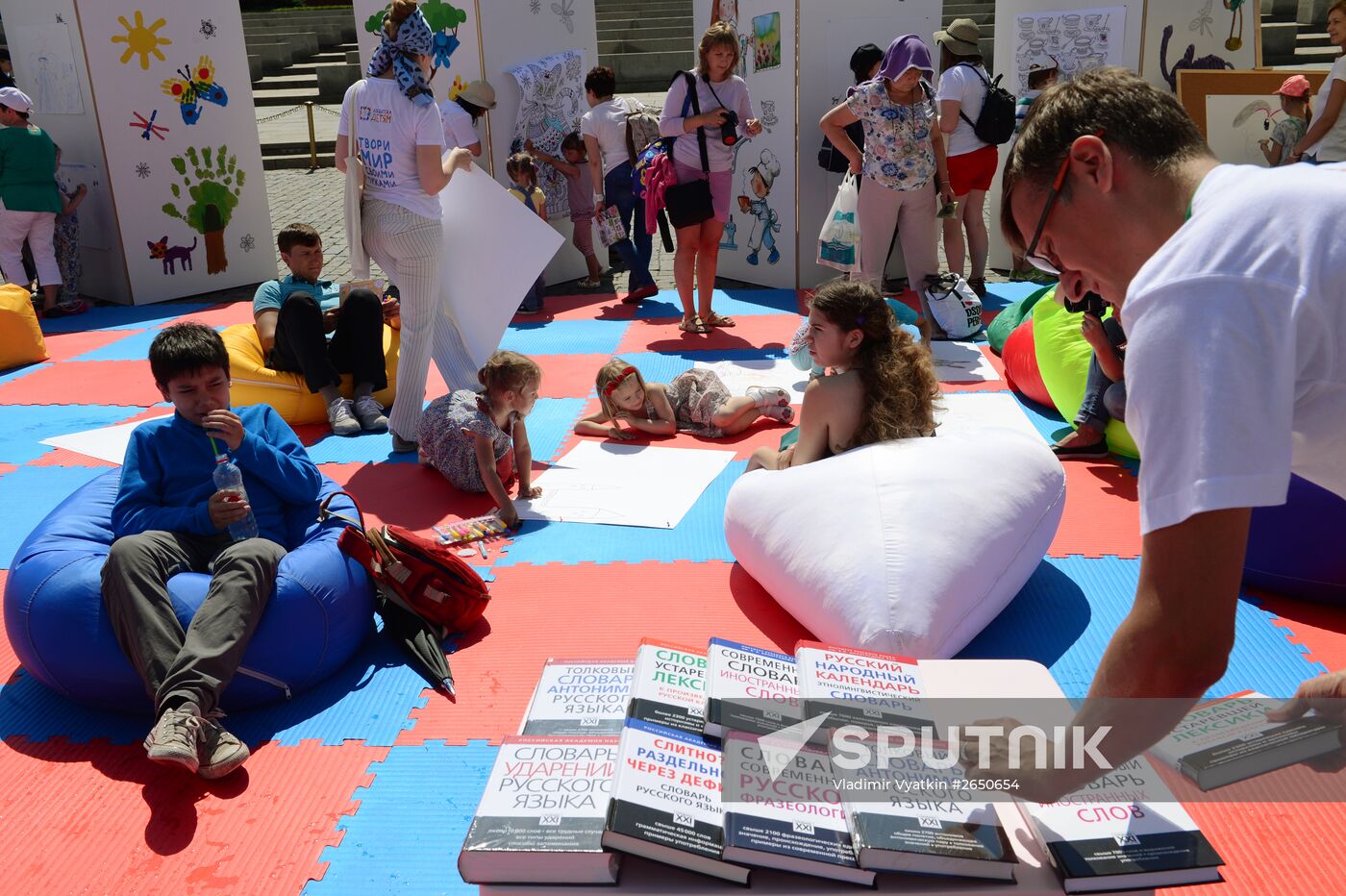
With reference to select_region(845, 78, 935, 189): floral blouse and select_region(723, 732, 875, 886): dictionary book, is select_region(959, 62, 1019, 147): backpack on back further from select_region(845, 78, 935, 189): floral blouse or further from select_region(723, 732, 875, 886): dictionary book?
select_region(723, 732, 875, 886): dictionary book

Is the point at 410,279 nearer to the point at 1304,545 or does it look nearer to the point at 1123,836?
the point at 1304,545

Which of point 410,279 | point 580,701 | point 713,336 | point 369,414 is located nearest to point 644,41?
point 713,336

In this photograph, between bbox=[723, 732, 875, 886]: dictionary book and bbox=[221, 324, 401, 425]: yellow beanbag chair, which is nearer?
bbox=[723, 732, 875, 886]: dictionary book

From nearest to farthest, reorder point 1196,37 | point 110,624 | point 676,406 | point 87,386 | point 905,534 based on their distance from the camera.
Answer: point 110,624, point 905,534, point 676,406, point 87,386, point 1196,37

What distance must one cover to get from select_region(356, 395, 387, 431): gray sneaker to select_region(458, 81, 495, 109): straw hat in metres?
3.26

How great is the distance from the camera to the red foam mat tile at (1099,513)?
14.0 feet

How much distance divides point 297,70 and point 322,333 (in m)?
17.9

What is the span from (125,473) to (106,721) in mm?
823

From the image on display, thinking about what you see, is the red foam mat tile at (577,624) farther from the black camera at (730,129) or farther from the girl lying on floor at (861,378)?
the black camera at (730,129)

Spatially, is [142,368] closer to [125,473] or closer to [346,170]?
[346,170]

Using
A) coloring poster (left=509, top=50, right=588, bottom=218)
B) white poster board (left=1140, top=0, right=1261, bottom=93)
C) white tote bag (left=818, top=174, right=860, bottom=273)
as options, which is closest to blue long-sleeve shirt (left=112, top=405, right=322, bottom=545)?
white tote bag (left=818, top=174, right=860, bottom=273)

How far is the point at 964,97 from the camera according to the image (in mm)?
7824

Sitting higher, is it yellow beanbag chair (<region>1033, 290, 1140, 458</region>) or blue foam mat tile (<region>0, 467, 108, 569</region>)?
yellow beanbag chair (<region>1033, 290, 1140, 458</region>)

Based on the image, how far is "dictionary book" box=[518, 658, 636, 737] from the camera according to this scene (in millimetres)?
1923
